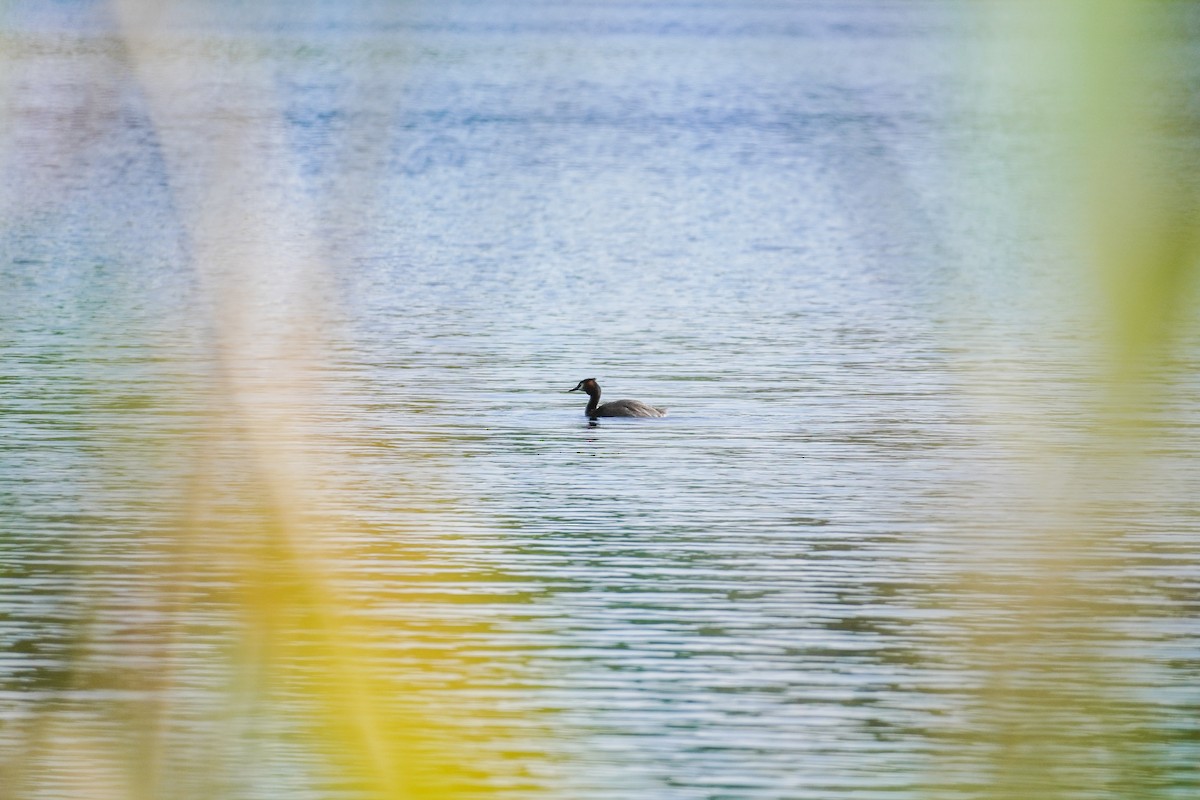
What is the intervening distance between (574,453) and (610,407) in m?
0.96

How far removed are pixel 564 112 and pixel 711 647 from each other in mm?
51448

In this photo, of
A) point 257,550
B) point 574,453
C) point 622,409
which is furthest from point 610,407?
point 257,550

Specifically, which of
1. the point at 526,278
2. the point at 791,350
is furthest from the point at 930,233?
the point at 526,278

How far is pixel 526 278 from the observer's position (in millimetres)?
25641

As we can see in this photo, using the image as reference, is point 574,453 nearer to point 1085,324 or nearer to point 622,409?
point 622,409

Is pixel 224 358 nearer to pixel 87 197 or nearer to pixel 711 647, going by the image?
pixel 711 647

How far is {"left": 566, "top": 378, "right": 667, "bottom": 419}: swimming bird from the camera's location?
14469mm

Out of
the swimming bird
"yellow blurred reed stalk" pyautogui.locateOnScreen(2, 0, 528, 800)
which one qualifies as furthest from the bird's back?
"yellow blurred reed stalk" pyautogui.locateOnScreen(2, 0, 528, 800)

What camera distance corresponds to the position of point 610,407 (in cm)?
1445

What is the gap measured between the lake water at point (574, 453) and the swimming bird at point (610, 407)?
0.10 m

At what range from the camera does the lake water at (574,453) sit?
1.10 m

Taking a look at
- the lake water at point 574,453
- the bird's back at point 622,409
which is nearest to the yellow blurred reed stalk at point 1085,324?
the lake water at point 574,453

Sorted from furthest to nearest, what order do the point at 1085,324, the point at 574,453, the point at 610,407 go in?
1. the point at 610,407
2. the point at 574,453
3. the point at 1085,324

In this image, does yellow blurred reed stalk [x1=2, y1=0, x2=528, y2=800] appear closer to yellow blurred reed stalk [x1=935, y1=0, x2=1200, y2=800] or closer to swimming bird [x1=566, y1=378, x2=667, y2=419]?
yellow blurred reed stalk [x1=935, y1=0, x2=1200, y2=800]
